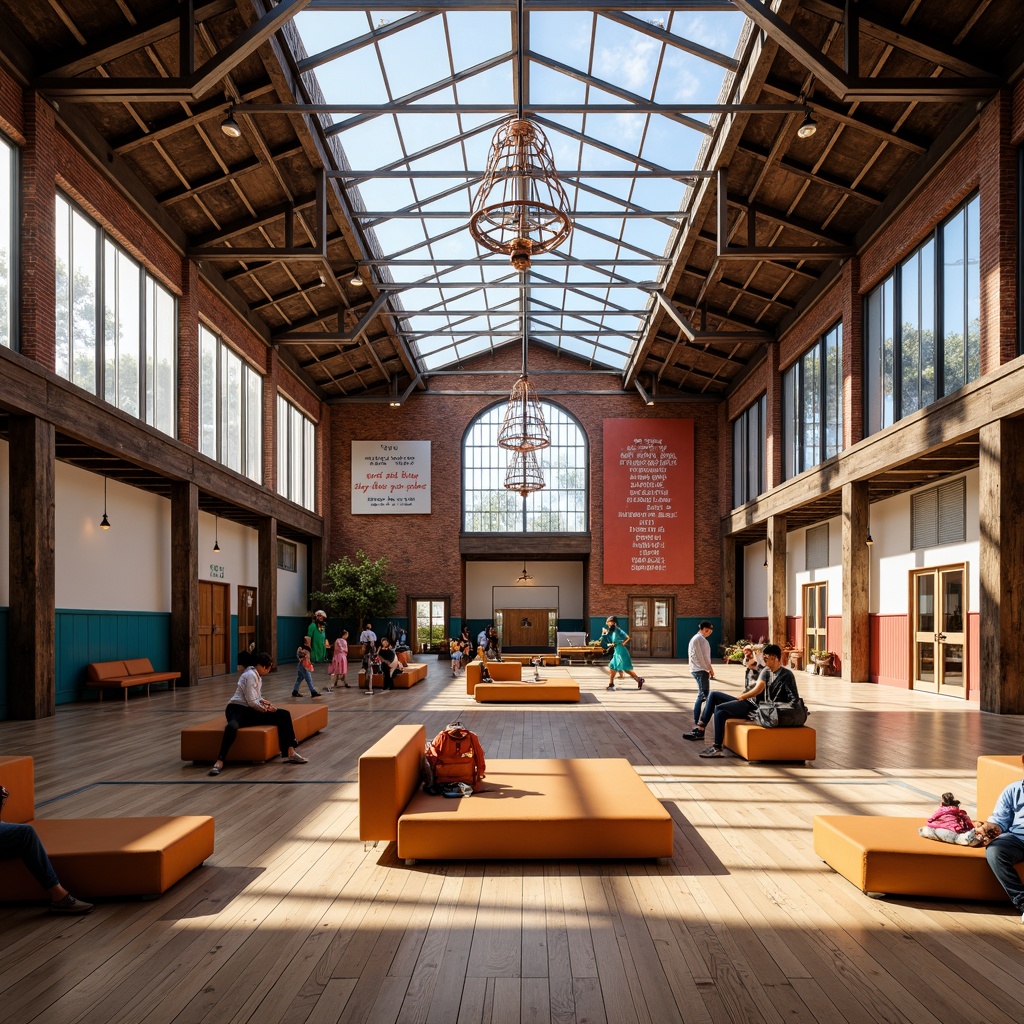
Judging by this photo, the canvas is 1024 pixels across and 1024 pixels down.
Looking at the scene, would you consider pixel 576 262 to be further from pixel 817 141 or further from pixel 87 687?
pixel 87 687

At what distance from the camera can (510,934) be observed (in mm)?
4094

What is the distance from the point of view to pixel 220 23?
1204 cm

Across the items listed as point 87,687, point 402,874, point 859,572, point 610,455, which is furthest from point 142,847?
point 610,455

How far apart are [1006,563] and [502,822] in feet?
30.0

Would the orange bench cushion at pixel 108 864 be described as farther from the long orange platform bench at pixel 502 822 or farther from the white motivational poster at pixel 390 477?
the white motivational poster at pixel 390 477

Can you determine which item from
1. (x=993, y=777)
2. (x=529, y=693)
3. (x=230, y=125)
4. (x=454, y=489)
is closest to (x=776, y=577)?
(x=529, y=693)

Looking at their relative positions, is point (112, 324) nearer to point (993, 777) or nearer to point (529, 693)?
point (529, 693)

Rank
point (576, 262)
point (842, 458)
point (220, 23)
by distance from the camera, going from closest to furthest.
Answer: point (220, 23) < point (842, 458) < point (576, 262)

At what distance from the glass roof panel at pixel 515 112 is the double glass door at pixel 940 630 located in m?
8.80

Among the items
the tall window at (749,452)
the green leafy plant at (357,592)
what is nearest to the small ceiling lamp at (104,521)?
the green leafy plant at (357,592)

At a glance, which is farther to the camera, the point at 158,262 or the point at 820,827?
the point at 158,262

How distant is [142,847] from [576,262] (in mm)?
17383

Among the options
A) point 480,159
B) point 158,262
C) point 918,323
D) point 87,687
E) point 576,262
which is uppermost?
point 480,159

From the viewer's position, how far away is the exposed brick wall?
93.0 feet
